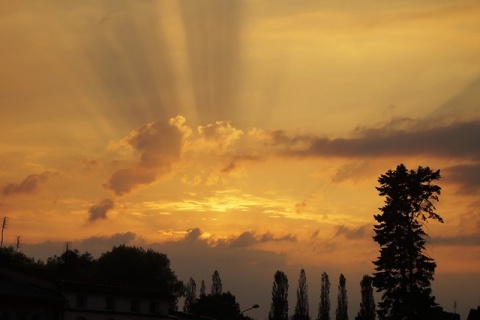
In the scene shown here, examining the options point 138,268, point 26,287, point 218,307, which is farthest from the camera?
point 138,268

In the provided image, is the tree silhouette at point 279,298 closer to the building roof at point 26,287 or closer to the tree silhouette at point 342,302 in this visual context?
the tree silhouette at point 342,302

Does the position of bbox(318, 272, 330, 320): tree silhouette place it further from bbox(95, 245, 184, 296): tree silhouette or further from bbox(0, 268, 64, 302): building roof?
bbox(0, 268, 64, 302): building roof

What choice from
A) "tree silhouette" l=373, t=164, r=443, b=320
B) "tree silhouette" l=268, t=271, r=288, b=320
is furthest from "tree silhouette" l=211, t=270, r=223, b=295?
"tree silhouette" l=373, t=164, r=443, b=320

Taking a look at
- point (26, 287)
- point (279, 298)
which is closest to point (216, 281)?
point (279, 298)

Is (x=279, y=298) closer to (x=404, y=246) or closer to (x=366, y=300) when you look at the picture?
(x=366, y=300)

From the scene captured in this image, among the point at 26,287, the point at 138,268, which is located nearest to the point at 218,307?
the point at 138,268

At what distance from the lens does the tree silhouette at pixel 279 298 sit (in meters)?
173

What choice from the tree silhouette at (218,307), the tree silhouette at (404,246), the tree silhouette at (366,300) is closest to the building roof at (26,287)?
the tree silhouette at (404,246)

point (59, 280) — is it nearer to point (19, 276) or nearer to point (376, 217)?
point (19, 276)

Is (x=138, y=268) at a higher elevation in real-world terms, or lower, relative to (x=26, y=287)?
higher

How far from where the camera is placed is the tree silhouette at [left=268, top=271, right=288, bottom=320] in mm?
173250

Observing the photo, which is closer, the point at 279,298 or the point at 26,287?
the point at 26,287

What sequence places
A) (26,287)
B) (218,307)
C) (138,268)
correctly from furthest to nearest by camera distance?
(138,268), (218,307), (26,287)

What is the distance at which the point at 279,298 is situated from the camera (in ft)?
581
